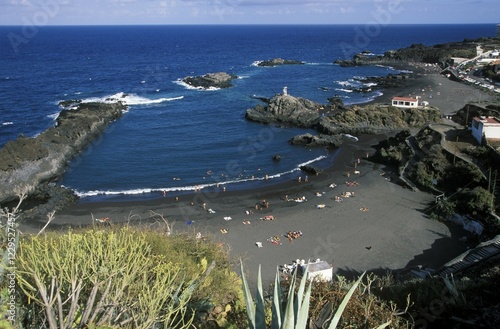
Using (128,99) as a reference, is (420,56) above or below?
above

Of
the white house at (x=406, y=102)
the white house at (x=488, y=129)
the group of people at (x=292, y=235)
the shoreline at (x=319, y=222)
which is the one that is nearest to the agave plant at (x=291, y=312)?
the shoreline at (x=319, y=222)

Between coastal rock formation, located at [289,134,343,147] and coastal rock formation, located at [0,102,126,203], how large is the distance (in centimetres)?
1965

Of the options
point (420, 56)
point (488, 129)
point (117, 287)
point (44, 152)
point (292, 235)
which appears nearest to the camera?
point (117, 287)

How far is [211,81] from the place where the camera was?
71.4 m

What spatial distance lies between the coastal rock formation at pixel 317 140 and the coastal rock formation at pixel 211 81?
105 feet

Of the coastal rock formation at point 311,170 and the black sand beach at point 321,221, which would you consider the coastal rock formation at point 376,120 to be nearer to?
the black sand beach at point 321,221

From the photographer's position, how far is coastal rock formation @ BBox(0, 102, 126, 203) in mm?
29688

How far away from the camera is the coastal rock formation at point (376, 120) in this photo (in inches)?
1650

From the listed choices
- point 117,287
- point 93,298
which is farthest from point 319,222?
point 93,298

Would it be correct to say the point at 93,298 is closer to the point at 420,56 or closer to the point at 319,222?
the point at 319,222

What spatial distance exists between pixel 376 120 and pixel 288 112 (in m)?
9.85

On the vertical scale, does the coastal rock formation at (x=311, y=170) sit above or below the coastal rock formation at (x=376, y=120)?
below

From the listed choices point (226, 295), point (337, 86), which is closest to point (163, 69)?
point (337, 86)

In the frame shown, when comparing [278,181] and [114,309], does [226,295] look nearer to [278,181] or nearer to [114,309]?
[114,309]
